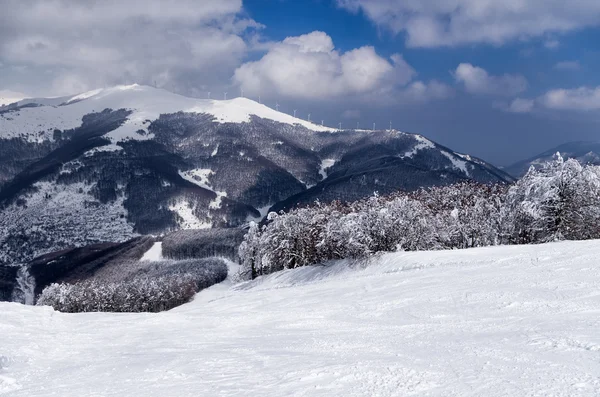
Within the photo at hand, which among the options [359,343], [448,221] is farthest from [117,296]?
[359,343]

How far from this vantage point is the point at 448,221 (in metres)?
60.8

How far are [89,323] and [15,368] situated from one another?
10556 millimetres

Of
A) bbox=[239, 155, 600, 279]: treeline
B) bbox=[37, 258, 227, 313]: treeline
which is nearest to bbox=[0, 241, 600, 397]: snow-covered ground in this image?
bbox=[239, 155, 600, 279]: treeline

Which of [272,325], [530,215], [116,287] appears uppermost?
[530,215]

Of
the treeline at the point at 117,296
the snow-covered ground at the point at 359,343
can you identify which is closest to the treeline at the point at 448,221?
the snow-covered ground at the point at 359,343

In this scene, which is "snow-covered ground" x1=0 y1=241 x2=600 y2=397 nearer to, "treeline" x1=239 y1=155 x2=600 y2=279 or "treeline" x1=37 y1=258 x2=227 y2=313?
"treeline" x1=239 y1=155 x2=600 y2=279

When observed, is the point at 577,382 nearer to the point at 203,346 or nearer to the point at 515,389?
the point at 515,389

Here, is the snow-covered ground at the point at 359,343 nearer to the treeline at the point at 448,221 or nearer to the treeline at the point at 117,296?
the treeline at the point at 448,221

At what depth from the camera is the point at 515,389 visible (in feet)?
34.7

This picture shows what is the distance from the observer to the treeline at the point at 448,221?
45.7 m

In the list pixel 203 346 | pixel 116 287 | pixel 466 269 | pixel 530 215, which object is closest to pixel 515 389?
pixel 203 346

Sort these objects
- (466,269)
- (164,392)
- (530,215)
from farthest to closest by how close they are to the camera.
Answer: (530,215), (466,269), (164,392)

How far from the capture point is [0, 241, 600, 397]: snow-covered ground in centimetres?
1205

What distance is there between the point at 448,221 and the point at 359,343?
47060 mm
